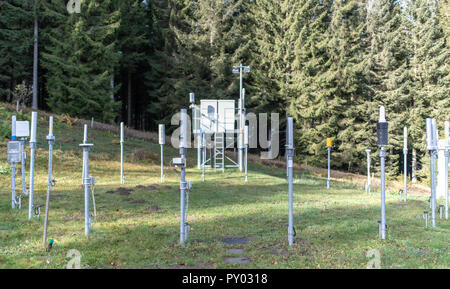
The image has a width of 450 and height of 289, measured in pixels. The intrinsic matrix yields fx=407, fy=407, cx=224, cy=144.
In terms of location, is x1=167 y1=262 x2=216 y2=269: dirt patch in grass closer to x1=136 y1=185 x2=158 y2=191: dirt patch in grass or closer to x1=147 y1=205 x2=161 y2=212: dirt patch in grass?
x1=147 y1=205 x2=161 y2=212: dirt patch in grass

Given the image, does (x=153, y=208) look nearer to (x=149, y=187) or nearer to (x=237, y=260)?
(x=149, y=187)

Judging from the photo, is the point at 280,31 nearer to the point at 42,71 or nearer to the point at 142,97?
the point at 142,97

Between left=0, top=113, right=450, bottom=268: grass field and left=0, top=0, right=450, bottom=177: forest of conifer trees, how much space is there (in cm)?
1688

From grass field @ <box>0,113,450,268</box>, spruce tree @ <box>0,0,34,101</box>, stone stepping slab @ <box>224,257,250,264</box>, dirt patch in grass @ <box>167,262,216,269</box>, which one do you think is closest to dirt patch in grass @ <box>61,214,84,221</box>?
grass field @ <box>0,113,450,268</box>

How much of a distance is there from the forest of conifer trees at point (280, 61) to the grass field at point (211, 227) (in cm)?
1688

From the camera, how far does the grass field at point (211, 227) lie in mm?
6699

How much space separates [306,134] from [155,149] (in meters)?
14.2

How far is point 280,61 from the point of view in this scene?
35.5 meters

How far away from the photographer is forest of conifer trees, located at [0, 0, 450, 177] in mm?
32219

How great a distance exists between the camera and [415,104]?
33344mm

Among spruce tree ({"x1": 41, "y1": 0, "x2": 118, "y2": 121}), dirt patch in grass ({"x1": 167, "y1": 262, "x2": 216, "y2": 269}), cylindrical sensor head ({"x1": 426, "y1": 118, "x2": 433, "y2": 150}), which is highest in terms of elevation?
spruce tree ({"x1": 41, "y1": 0, "x2": 118, "y2": 121})

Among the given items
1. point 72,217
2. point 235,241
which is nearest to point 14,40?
point 72,217

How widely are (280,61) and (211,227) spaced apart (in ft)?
92.7
